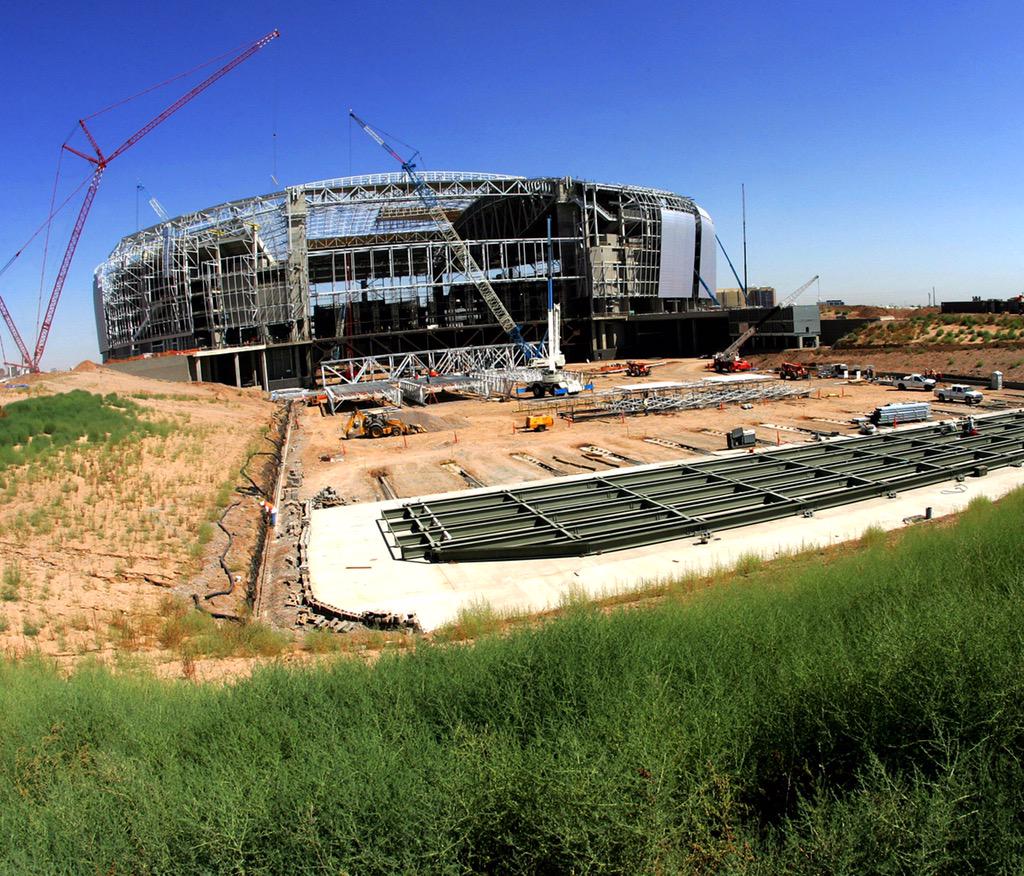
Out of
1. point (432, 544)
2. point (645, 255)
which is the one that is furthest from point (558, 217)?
point (432, 544)

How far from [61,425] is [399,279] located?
49986 mm

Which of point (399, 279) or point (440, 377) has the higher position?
point (399, 279)

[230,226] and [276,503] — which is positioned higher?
[230,226]

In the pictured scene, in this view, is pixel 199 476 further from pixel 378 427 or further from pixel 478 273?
pixel 478 273

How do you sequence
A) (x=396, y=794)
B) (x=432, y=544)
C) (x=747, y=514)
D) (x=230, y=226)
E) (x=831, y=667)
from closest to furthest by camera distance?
(x=396, y=794) → (x=831, y=667) → (x=432, y=544) → (x=747, y=514) → (x=230, y=226)

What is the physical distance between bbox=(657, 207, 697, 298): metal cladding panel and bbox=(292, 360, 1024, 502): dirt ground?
38478 mm

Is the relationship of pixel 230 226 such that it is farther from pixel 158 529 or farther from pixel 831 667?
pixel 831 667

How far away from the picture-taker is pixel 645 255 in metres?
88.8

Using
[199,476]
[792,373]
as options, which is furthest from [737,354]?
[199,476]

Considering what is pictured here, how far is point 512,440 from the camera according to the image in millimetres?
40812

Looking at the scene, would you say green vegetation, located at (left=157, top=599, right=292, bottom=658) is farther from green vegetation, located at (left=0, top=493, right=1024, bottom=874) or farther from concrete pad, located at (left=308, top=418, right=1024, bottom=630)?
green vegetation, located at (left=0, top=493, right=1024, bottom=874)

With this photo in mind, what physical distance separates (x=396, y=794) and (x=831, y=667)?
447 centimetres

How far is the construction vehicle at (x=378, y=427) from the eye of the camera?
44.1 meters

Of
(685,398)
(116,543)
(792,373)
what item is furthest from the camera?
(792,373)
